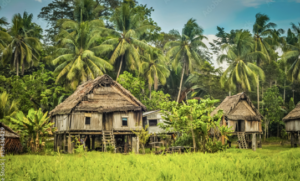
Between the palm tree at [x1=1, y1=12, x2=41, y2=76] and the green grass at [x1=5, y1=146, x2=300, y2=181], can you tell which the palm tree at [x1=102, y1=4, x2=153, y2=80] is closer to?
the palm tree at [x1=1, y1=12, x2=41, y2=76]

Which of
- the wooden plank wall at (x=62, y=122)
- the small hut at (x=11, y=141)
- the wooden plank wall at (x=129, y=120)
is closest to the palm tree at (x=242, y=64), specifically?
the wooden plank wall at (x=129, y=120)

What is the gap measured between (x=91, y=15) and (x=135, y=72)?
874cm

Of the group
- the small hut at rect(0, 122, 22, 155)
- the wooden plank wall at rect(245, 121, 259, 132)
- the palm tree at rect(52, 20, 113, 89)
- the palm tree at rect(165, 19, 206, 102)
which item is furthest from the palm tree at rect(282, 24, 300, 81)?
the small hut at rect(0, 122, 22, 155)

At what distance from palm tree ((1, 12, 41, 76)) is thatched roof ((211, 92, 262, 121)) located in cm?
2127

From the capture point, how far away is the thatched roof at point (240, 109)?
1067 inches

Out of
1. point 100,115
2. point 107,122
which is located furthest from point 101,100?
point 107,122

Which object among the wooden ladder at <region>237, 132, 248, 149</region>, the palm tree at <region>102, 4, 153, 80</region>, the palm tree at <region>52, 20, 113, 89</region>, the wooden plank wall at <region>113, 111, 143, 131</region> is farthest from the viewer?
the palm tree at <region>102, 4, 153, 80</region>

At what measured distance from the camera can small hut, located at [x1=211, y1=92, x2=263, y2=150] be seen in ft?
88.6

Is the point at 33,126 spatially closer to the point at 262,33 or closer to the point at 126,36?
the point at 126,36

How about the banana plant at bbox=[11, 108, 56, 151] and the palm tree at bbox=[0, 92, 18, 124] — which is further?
the palm tree at bbox=[0, 92, 18, 124]

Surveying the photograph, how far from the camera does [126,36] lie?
111 feet

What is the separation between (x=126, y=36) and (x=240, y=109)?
14441mm

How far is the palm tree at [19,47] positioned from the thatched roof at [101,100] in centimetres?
1267

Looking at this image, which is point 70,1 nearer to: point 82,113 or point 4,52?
point 4,52
